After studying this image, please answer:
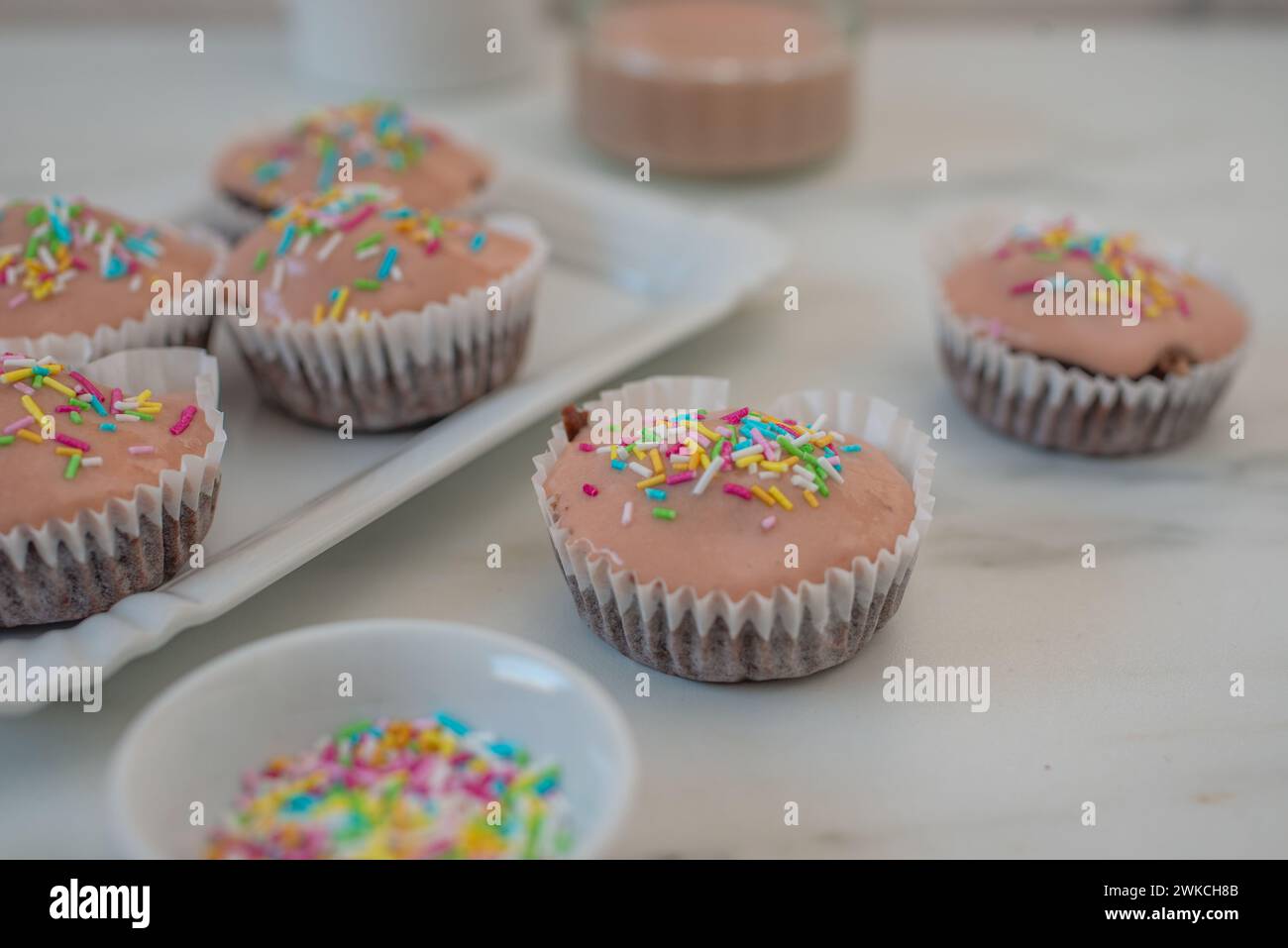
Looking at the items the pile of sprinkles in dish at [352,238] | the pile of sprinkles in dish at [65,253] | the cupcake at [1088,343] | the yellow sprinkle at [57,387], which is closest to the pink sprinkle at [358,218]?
the pile of sprinkles in dish at [352,238]

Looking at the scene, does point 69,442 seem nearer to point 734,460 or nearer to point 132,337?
point 132,337

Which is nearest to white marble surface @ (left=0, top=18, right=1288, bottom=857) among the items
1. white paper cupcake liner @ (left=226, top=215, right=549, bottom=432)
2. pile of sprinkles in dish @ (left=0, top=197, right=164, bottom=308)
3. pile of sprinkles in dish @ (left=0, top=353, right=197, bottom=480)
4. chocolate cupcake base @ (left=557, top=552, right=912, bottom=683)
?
chocolate cupcake base @ (left=557, top=552, right=912, bottom=683)

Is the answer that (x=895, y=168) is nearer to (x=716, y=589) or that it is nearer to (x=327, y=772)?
(x=716, y=589)

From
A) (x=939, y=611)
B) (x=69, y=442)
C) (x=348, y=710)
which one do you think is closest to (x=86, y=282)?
(x=69, y=442)

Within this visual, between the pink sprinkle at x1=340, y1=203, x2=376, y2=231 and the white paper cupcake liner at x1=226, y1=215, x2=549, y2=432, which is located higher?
the pink sprinkle at x1=340, y1=203, x2=376, y2=231

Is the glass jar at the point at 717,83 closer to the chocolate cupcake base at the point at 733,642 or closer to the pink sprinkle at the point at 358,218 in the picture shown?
the pink sprinkle at the point at 358,218

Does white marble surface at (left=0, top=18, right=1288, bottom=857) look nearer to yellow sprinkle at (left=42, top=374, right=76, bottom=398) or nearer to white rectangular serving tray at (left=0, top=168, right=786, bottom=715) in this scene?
white rectangular serving tray at (left=0, top=168, right=786, bottom=715)

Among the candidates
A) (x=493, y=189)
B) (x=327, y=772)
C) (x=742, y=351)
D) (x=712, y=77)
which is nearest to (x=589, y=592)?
(x=327, y=772)
